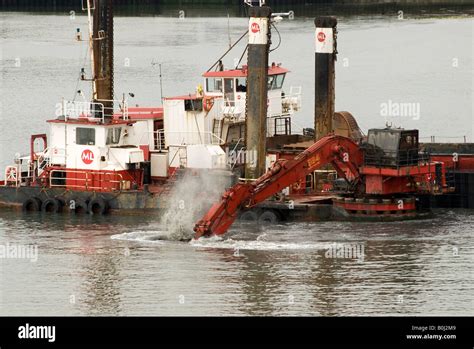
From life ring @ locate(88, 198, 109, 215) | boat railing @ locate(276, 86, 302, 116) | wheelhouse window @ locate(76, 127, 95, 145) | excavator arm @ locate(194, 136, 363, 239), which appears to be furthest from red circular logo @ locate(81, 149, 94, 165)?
boat railing @ locate(276, 86, 302, 116)

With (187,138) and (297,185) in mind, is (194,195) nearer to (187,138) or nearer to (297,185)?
(187,138)

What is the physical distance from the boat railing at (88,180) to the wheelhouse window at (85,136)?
1.03m

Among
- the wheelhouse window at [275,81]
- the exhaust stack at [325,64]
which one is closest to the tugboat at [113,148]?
the wheelhouse window at [275,81]

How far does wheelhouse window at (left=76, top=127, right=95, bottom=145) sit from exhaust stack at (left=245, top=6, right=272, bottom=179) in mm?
5616

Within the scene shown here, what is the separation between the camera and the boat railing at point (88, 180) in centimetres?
5109

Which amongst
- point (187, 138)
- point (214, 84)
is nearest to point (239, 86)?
point (214, 84)

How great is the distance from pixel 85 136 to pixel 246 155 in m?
5.84

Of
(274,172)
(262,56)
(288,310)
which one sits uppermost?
(262,56)

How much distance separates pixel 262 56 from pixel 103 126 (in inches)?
236

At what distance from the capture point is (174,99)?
5184 cm

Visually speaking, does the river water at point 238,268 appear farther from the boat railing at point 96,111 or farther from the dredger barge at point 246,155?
the boat railing at point 96,111

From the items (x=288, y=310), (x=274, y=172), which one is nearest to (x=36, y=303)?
(x=288, y=310)

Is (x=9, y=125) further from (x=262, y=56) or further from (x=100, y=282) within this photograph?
(x=100, y=282)

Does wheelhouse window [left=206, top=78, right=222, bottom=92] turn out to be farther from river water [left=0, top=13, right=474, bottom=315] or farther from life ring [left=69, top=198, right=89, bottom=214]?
life ring [left=69, top=198, right=89, bottom=214]
